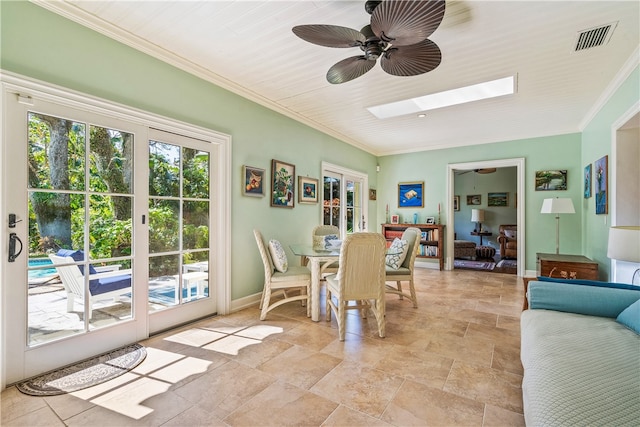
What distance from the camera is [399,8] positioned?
1606mm

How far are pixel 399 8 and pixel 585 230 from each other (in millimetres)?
4993

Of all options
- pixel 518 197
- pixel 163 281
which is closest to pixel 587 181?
pixel 518 197

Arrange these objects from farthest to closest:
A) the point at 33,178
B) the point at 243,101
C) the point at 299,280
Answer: the point at 243,101, the point at 299,280, the point at 33,178

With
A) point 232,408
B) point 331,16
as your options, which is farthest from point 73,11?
point 232,408

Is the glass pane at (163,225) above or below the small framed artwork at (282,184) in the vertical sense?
below

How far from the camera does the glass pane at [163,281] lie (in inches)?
105

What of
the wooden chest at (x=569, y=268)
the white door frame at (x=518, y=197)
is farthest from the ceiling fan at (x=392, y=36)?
the white door frame at (x=518, y=197)

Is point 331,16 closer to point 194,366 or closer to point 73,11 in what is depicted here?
point 73,11

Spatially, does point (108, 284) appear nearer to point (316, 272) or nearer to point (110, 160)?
point (110, 160)

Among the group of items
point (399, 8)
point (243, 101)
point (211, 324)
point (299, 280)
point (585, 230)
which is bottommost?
point (211, 324)

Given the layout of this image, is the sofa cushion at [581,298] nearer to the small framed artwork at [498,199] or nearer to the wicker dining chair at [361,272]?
the wicker dining chair at [361,272]

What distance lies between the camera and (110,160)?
92.7 inches

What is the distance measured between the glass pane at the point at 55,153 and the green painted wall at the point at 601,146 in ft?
15.3

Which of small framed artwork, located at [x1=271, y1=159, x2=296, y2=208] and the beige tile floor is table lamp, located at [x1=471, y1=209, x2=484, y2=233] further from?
small framed artwork, located at [x1=271, y1=159, x2=296, y2=208]
